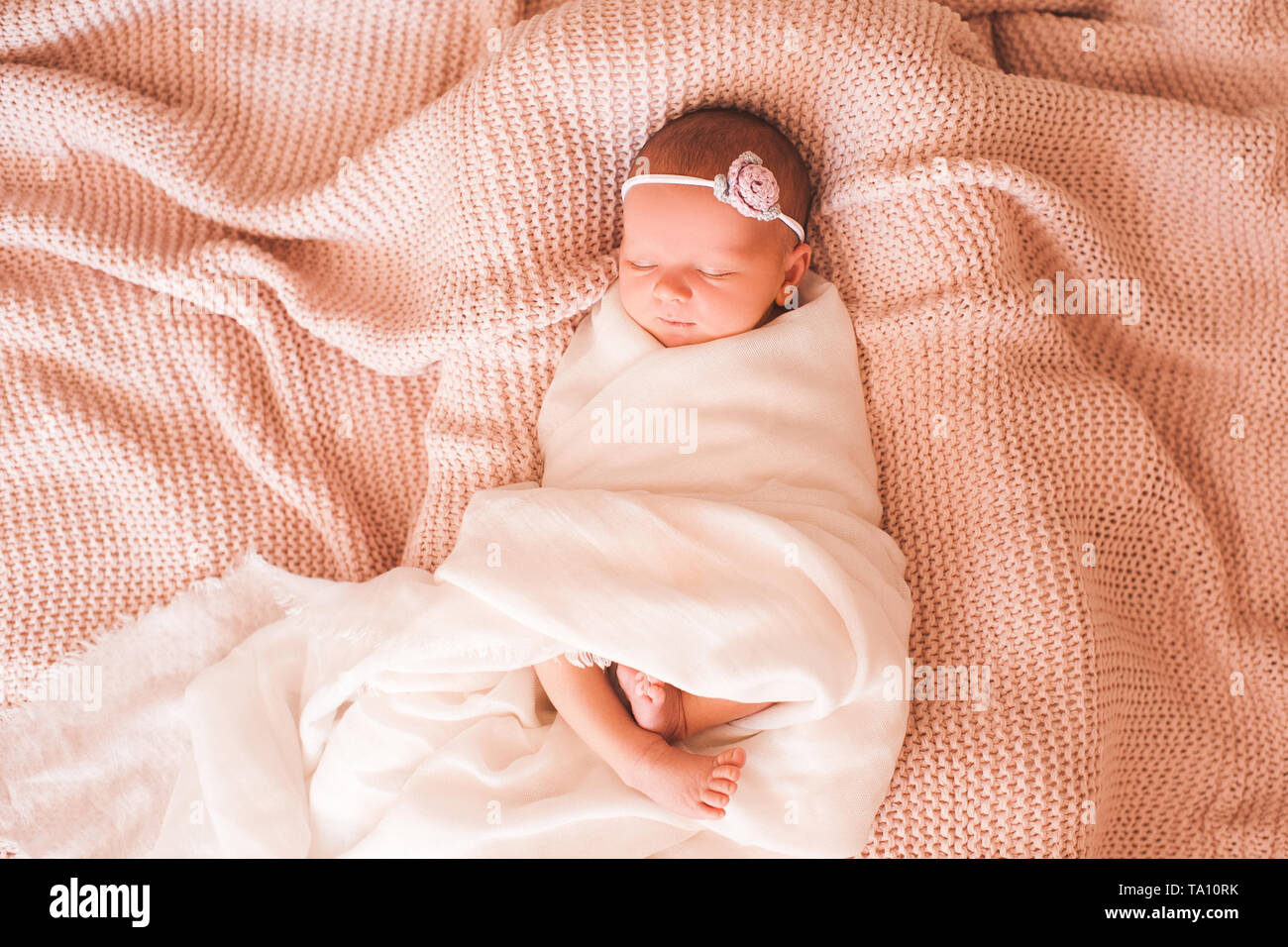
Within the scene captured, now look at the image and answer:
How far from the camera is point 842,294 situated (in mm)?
1645

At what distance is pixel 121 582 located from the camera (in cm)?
166

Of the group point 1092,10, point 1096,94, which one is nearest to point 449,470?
point 1096,94

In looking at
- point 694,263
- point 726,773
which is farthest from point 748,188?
point 726,773

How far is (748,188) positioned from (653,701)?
0.76 meters

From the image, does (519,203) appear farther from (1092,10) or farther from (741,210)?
(1092,10)

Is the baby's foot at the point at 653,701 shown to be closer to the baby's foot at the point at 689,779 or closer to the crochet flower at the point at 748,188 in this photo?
the baby's foot at the point at 689,779

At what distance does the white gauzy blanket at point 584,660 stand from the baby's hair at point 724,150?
0.17 m

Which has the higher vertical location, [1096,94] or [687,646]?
[1096,94]

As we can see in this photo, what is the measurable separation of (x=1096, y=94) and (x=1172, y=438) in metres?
0.62

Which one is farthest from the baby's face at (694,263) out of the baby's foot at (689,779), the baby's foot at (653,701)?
the baby's foot at (689,779)

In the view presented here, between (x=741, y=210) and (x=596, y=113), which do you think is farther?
(x=596, y=113)

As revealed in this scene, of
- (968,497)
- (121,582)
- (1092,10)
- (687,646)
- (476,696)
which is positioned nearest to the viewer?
(687,646)

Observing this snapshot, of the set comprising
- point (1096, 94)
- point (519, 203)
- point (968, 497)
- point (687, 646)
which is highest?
point (1096, 94)

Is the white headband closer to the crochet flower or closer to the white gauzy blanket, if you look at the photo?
the crochet flower
